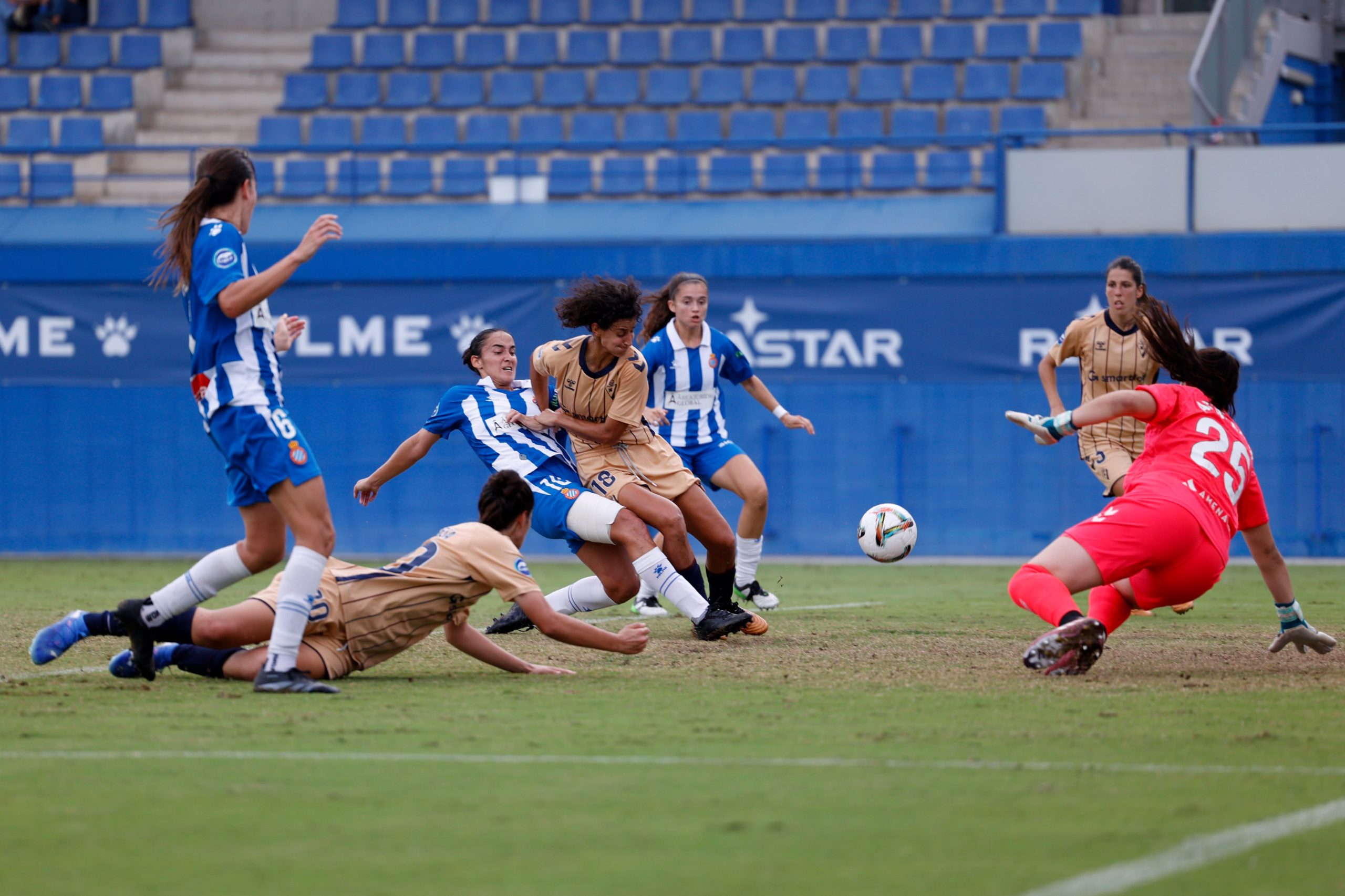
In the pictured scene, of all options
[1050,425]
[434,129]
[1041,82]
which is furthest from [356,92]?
[1050,425]

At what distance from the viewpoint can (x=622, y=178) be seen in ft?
59.3

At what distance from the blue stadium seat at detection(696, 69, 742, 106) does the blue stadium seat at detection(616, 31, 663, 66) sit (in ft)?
2.90

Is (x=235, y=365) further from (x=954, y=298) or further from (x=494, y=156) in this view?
(x=494, y=156)

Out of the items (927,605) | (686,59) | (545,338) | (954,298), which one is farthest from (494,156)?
(927,605)

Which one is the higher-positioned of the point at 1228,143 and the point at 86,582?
the point at 1228,143

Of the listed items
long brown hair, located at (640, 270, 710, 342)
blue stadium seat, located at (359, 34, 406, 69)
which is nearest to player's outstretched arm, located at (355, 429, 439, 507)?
long brown hair, located at (640, 270, 710, 342)

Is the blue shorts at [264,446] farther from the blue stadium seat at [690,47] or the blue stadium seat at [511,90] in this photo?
the blue stadium seat at [690,47]

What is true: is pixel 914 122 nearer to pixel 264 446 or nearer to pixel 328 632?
pixel 328 632

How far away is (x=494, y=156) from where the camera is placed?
18922 mm

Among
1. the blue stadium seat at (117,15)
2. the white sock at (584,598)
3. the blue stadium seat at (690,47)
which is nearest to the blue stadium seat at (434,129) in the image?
the blue stadium seat at (690,47)

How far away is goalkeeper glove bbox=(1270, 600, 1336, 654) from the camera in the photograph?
7059 mm

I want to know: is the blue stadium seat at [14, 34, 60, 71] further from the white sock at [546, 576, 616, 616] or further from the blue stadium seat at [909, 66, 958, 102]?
the white sock at [546, 576, 616, 616]

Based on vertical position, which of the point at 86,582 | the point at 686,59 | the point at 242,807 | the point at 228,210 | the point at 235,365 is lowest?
the point at 86,582

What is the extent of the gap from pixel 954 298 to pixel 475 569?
359 inches
